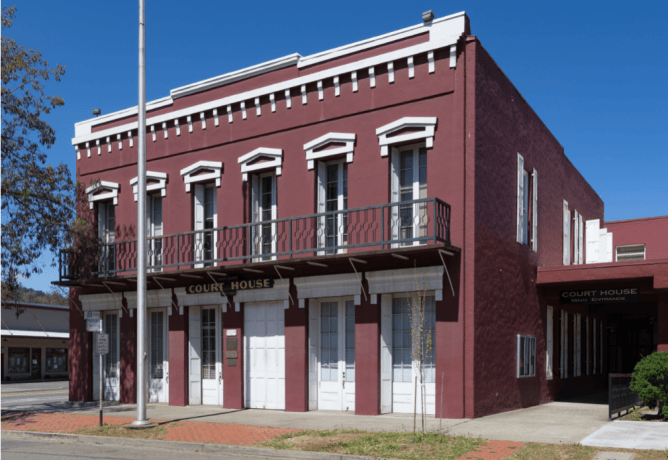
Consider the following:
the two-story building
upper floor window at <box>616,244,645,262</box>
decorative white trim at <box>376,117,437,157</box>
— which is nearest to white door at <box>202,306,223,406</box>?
the two-story building

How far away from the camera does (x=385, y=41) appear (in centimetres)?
1636

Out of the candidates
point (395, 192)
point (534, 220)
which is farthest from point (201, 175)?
point (534, 220)

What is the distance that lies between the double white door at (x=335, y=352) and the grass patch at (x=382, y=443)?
3.64 m

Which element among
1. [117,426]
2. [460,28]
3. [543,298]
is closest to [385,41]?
[460,28]

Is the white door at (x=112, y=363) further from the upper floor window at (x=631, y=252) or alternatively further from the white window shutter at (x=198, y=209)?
the upper floor window at (x=631, y=252)

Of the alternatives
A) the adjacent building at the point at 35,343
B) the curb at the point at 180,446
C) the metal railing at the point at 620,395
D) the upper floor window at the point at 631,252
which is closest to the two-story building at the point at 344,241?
the metal railing at the point at 620,395

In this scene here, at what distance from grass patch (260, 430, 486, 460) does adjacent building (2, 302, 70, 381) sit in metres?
32.5

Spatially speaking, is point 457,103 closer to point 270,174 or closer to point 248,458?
point 270,174

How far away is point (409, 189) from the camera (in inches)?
634

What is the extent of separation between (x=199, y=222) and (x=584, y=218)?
52.8ft

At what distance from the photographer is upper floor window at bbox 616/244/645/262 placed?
30.3 meters

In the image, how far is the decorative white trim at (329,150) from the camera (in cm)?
1664

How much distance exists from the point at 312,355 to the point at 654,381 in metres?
7.79

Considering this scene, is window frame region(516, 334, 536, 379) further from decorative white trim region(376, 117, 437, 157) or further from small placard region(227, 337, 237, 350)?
small placard region(227, 337, 237, 350)
